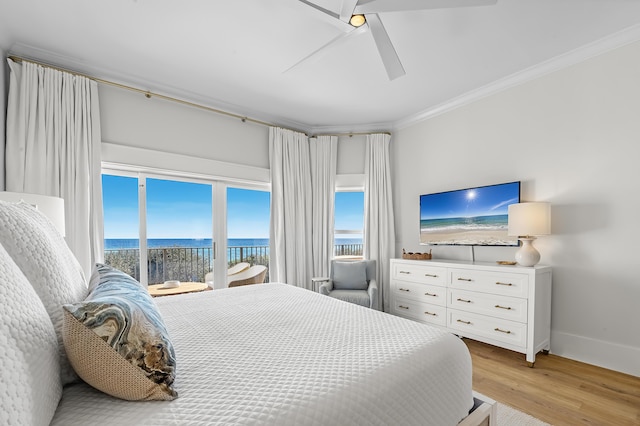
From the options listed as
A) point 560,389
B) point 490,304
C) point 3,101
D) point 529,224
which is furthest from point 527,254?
point 3,101

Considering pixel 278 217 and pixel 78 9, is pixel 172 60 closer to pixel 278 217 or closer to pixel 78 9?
pixel 78 9

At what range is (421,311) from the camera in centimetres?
333

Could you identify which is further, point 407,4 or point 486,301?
point 486,301

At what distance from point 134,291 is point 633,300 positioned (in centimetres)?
342

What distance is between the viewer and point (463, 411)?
1.21 metres

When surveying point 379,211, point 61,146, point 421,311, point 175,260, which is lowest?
point 421,311

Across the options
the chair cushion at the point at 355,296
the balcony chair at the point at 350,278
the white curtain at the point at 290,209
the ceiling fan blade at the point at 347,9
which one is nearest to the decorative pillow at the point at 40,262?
the ceiling fan blade at the point at 347,9

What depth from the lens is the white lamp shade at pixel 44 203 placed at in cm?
164

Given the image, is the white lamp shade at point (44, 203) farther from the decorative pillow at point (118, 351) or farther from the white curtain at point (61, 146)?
the decorative pillow at point (118, 351)

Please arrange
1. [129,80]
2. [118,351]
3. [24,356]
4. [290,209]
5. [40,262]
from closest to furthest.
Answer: [24,356]
[118,351]
[40,262]
[129,80]
[290,209]

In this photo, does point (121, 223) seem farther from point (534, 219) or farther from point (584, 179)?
point (584, 179)

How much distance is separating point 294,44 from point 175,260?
2604 mm

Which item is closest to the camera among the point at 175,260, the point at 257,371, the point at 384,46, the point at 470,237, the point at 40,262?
the point at 40,262

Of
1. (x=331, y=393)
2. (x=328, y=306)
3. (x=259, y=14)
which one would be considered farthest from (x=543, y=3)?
(x=331, y=393)
